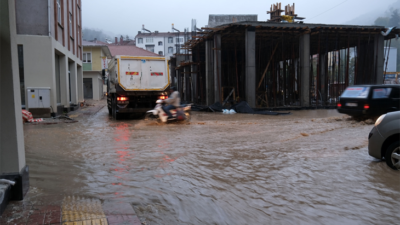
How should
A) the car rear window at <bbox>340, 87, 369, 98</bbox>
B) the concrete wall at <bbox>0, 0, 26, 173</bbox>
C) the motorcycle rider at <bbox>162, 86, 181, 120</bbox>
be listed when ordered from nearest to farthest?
the concrete wall at <bbox>0, 0, 26, 173</bbox> → the car rear window at <bbox>340, 87, 369, 98</bbox> → the motorcycle rider at <bbox>162, 86, 181, 120</bbox>

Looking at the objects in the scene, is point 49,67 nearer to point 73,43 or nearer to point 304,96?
point 73,43

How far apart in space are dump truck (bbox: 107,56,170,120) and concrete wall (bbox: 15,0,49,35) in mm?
3630

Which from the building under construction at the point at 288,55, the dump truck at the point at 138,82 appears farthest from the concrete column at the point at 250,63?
the dump truck at the point at 138,82

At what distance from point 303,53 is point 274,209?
20468 millimetres

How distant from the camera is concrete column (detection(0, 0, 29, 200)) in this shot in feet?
12.8

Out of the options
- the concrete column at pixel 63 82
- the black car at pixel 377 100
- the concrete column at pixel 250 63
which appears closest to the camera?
the black car at pixel 377 100

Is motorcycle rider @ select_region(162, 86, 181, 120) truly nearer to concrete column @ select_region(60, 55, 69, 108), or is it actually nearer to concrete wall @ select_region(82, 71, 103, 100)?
concrete column @ select_region(60, 55, 69, 108)

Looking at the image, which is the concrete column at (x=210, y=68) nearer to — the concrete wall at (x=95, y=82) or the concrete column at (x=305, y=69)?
→ the concrete column at (x=305, y=69)

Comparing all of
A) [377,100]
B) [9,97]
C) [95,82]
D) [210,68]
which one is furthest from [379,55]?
[95,82]

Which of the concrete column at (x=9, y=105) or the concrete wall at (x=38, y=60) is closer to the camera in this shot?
the concrete column at (x=9, y=105)

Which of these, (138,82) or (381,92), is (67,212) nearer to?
(138,82)

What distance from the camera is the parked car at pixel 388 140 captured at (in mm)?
5509

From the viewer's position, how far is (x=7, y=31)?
3.91 m

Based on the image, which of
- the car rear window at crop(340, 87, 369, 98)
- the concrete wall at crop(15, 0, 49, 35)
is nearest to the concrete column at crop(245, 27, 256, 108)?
the car rear window at crop(340, 87, 369, 98)
